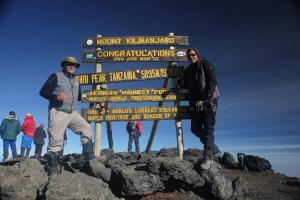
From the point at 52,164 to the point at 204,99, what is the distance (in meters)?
4.74

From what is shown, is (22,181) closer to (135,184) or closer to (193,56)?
(135,184)

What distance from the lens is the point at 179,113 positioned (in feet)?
39.3

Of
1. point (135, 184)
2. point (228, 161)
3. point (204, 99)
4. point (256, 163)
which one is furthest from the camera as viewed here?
point (228, 161)

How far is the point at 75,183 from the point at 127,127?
14.0 m

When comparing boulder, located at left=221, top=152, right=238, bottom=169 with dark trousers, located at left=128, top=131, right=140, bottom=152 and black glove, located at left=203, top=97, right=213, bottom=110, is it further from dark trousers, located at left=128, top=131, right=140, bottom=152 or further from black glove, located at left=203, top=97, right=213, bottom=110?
dark trousers, located at left=128, top=131, right=140, bottom=152

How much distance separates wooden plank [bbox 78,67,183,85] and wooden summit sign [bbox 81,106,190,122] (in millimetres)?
1125

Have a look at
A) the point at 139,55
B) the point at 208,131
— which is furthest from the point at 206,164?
the point at 139,55

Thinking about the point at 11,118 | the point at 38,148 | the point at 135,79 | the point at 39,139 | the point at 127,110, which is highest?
the point at 135,79

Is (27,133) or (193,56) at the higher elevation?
(193,56)

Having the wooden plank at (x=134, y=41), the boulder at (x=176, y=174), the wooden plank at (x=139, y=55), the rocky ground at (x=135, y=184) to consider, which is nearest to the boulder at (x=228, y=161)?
the rocky ground at (x=135, y=184)

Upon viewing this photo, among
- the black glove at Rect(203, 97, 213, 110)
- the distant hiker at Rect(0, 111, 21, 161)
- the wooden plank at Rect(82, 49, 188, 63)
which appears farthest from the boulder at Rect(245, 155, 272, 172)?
the distant hiker at Rect(0, 111, 21, 161)

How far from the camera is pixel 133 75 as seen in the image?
12.2m

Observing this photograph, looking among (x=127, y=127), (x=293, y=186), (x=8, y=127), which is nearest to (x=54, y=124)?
(x=293, y=186)

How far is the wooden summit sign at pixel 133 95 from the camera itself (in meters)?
12.0
